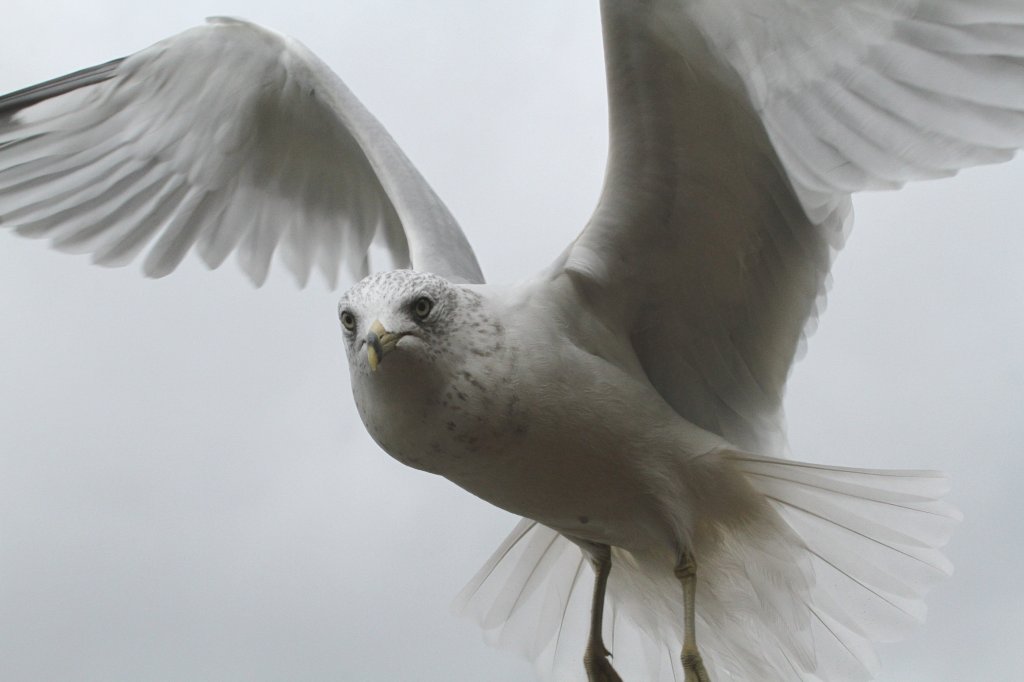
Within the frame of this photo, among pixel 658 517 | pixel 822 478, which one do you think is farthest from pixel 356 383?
pixel 822 478

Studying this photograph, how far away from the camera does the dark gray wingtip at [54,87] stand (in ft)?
13.1

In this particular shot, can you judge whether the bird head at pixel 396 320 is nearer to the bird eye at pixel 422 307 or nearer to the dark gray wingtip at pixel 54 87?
the bird eye at pixel 422 307

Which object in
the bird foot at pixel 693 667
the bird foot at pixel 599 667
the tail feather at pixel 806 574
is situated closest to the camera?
the bird foot at pixel 693 667

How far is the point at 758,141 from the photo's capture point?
3.06 m

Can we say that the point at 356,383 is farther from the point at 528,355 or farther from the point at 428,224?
the point at 428,224

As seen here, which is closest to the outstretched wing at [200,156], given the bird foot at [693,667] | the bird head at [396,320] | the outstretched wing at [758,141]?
the outstretched wing at [758,141]

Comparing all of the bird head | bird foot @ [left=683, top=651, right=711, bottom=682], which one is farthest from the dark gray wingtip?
→ bird foot @ [left=683, top=651, right=711, bottom=682]

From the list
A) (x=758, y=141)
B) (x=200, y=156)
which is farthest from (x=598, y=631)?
(x=200, y=156)

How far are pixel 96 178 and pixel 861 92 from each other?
251 centimetres

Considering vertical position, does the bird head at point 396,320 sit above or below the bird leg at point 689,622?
above

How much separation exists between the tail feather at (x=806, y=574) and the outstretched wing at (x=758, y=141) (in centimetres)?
40

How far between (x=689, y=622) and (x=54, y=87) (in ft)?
8.48

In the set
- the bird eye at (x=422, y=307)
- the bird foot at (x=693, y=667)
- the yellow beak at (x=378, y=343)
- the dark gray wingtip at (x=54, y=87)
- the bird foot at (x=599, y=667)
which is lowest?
the bird foot at (x=599, y=667)

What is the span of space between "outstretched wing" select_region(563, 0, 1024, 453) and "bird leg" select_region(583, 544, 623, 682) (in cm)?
52
